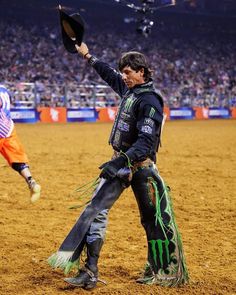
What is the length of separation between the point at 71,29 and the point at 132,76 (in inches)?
38.1

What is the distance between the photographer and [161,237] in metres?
4.67

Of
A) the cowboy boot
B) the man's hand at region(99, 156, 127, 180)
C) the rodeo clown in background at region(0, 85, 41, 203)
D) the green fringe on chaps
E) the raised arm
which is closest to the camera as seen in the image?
the man's hand at region(99, 156, 127, 180)

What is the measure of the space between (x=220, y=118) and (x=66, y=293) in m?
30.6

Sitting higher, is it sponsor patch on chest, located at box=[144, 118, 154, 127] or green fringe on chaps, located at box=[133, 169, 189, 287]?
sponsor patch on chest, located at box=[144, 118, 154, 127]

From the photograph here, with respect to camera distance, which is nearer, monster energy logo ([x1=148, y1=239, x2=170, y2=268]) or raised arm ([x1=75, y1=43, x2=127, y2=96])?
monster energy logo ([x1=148, y1=239, x2=170, y2=268])

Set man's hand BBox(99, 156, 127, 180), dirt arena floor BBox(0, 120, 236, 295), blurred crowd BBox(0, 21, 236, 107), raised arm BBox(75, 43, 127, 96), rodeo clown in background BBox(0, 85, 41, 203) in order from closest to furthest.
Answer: man's hand BBox(99, 156, 127, 180) < dirt arena floor BBox(0, 120, 236, 295) < raised arm BBox(75, 43, 127, 96) < rodeo clown in background BBox(0, 85, 41, 203) < blurred crowd BBox(0, 21, 236, 107)

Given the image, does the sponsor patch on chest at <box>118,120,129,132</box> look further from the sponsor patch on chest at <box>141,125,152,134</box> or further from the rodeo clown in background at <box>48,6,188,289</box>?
the sponsor patch on chest at <box>141,125,152,134</box>

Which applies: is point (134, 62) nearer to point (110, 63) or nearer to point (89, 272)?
point (89, 272)

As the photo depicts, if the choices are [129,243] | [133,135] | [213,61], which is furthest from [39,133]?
[213,61]

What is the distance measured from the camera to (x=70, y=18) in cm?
498

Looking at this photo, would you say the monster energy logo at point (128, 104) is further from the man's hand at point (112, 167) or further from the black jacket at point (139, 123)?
the man's hand at point (112, 167)

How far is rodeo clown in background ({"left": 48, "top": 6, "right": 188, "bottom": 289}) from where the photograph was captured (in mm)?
4332

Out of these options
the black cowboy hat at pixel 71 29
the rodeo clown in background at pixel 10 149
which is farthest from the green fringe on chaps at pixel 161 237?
the rodeo clown in background at pixel 10 149

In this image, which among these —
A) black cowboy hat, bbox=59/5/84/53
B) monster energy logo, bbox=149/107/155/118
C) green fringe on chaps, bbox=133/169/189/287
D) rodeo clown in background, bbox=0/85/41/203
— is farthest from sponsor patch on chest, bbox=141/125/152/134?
rodeo clown in background, bbox=0/85/41/203
